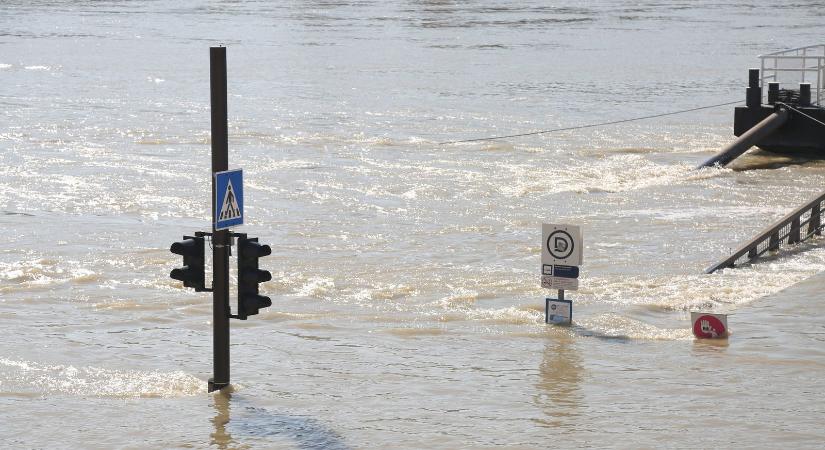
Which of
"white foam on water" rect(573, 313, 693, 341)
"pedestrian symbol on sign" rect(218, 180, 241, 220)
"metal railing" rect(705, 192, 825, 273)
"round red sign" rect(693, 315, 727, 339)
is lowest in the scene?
"white foam on water" rect(573, 313, 693, 341)

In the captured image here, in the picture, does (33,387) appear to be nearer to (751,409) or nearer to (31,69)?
(751,409)

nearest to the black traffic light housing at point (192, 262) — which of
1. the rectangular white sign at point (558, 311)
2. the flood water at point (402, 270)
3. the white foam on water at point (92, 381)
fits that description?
the flood water at point (402, 270)

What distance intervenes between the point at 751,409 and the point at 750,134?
1759 cm

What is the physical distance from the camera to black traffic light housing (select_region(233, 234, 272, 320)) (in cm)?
1139

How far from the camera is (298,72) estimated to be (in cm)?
5112

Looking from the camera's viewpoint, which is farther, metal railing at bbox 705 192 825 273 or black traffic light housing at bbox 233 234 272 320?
metal railing at bbox 705 192 825 273

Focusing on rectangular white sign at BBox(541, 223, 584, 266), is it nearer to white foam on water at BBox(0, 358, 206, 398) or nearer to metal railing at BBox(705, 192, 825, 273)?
metal railing at BBox(705, 192, 825, 273)

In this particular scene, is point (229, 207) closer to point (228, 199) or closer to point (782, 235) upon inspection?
point (228, 199)

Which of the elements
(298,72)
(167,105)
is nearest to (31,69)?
(298,72)

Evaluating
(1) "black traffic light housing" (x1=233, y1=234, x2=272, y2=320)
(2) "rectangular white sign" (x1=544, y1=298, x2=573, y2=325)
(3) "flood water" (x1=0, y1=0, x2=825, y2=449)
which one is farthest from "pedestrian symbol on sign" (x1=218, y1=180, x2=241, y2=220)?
(2) "rectangular white sign" (x1=544, y1=298, x2=573, y2=325)

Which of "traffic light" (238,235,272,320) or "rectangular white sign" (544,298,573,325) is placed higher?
"traffic light" (238,235,272,320)

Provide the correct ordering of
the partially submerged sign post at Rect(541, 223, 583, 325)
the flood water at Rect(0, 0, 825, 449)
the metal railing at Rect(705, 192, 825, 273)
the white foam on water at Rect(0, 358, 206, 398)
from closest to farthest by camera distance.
Result: 1. the flood water at Rect(0, 0, 825, 449)
2. the white foam on water at Rect(0, 358, 206, 398)
3. the partially submerged sign post at Rect(541, 223, 583, 325)
4. the metal railing at Rect(705, 192, 825, 273)

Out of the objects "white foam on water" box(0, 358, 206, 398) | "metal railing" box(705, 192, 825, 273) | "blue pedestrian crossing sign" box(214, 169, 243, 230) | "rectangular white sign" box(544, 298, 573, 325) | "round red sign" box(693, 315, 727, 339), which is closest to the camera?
"blue pedestrian crossing sign" box(214, 169, 243, 230)

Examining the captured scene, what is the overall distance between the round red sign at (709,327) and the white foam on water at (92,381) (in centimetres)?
524
